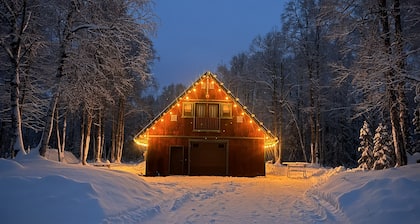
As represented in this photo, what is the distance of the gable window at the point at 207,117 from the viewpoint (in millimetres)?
22406

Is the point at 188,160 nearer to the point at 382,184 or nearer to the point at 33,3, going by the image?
the point at 33,3

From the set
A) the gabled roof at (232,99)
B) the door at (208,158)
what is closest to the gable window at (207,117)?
the door at (208,158)

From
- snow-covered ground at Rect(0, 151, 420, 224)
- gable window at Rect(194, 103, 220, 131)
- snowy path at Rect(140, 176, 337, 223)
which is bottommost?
snowy path at Rect(140, 176, 337, 223)

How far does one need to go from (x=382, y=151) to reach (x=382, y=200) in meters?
14.4

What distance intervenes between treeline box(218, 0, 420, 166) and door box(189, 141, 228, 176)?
7345mm

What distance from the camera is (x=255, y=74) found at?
33.7 m

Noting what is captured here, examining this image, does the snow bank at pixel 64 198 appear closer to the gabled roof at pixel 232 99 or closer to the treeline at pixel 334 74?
the treeline at pixel 334 74

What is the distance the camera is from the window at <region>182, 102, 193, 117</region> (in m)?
22.5

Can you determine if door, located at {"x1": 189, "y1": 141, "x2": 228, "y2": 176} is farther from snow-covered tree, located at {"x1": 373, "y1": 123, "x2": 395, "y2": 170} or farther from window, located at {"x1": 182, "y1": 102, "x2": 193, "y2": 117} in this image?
snow-covered tree, located at {"x1": 373, "y1": 123, "x2": 395, "y2": 170}

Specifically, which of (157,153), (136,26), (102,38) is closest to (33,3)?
(102,38)

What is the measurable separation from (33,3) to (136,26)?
4248 mm

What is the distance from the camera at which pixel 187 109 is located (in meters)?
22.6

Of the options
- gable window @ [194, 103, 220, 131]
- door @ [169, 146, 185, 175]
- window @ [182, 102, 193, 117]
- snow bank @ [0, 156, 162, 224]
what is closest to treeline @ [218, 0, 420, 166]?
gable window @ [194, 103, 220, 131]

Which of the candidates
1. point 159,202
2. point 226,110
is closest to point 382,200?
point 159,202
